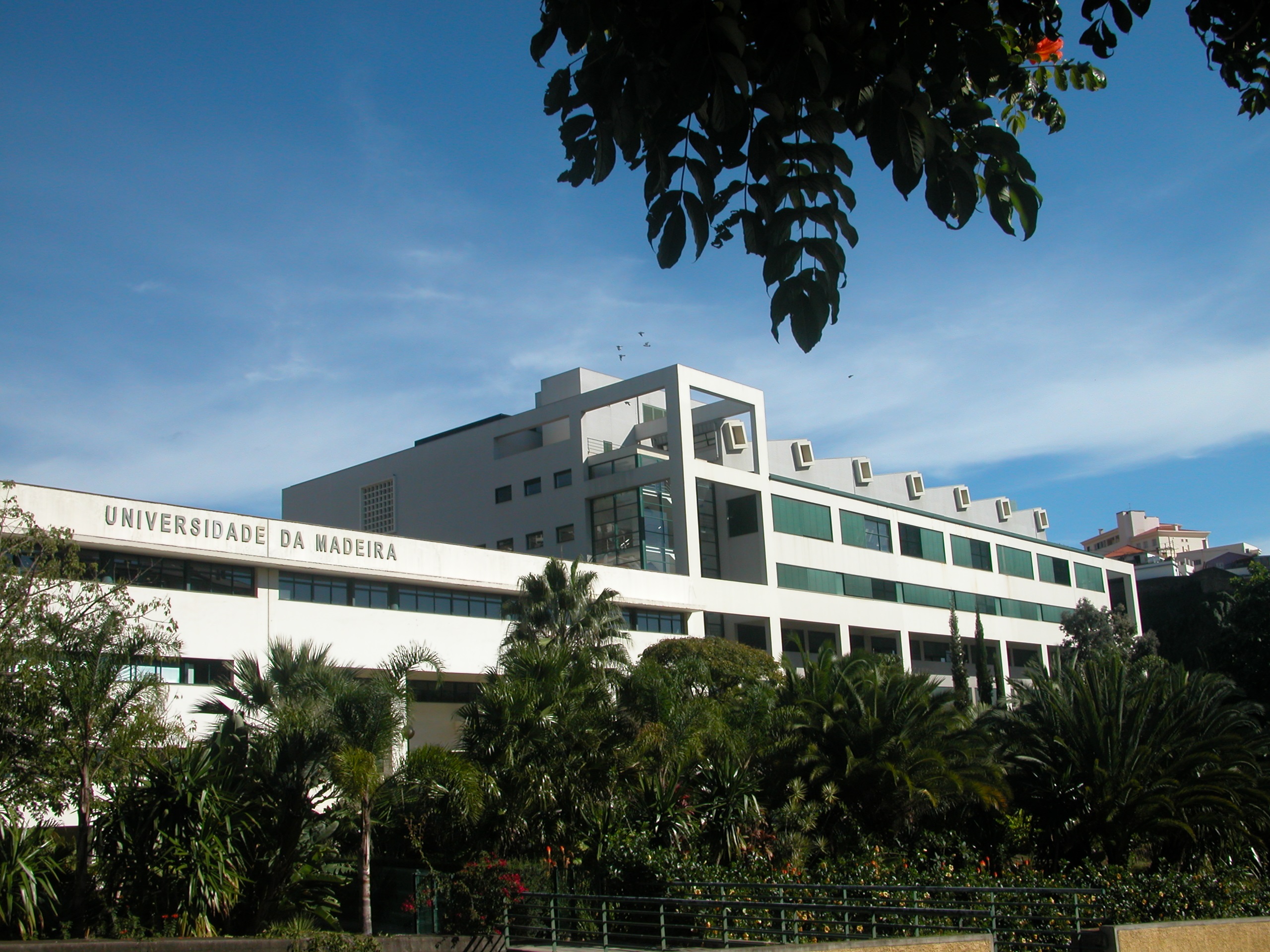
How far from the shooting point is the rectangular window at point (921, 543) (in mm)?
58844

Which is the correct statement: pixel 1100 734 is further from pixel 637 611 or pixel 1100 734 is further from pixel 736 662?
pixel 637 611

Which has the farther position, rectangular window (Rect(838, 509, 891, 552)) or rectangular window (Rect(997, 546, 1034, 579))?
rectangular window (Rect(997, 546, 1034, 579))

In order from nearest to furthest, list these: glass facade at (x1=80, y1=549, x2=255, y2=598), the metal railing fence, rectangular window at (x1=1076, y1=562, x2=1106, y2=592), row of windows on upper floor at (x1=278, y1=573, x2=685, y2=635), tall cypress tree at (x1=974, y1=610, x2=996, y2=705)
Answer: the metal railing fence < glass facade at (x1=80, y1=549, x2=255, y2=598) < row of windows on upper floor at (x1=278, y1=573, x2=685, y2=635) < tall cypress tree at (x1=974, y1=610, x2=996, y2=705) < rectangular window at (x1=1076, y1=562, x2=1106, y2=592)

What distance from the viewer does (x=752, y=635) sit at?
5062 centimetres

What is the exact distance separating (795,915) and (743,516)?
32761 mm

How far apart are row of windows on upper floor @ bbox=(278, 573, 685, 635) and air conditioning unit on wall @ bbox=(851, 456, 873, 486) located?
2238 cm

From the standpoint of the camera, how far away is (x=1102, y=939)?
42.9 ft

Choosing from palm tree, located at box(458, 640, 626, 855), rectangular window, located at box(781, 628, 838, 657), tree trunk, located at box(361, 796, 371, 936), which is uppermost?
rectangular window, located at box(781, 628, 838, 657)

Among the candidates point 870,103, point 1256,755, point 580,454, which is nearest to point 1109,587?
point 580,454

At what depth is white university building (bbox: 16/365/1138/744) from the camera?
104ft

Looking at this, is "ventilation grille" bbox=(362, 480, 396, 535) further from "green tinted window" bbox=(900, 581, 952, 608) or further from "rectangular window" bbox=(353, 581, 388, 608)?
"green tinted window" bbox=(900, 581, 952, 608)

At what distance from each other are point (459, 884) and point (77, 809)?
635 cm

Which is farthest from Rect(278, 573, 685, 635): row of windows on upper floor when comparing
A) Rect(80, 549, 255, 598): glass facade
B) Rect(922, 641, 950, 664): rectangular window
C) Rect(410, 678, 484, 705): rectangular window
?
Rect(922, 641, 950, 664): rectangular window

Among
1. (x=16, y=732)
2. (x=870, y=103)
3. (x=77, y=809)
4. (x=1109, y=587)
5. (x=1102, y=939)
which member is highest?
(x=1109, y=587)
